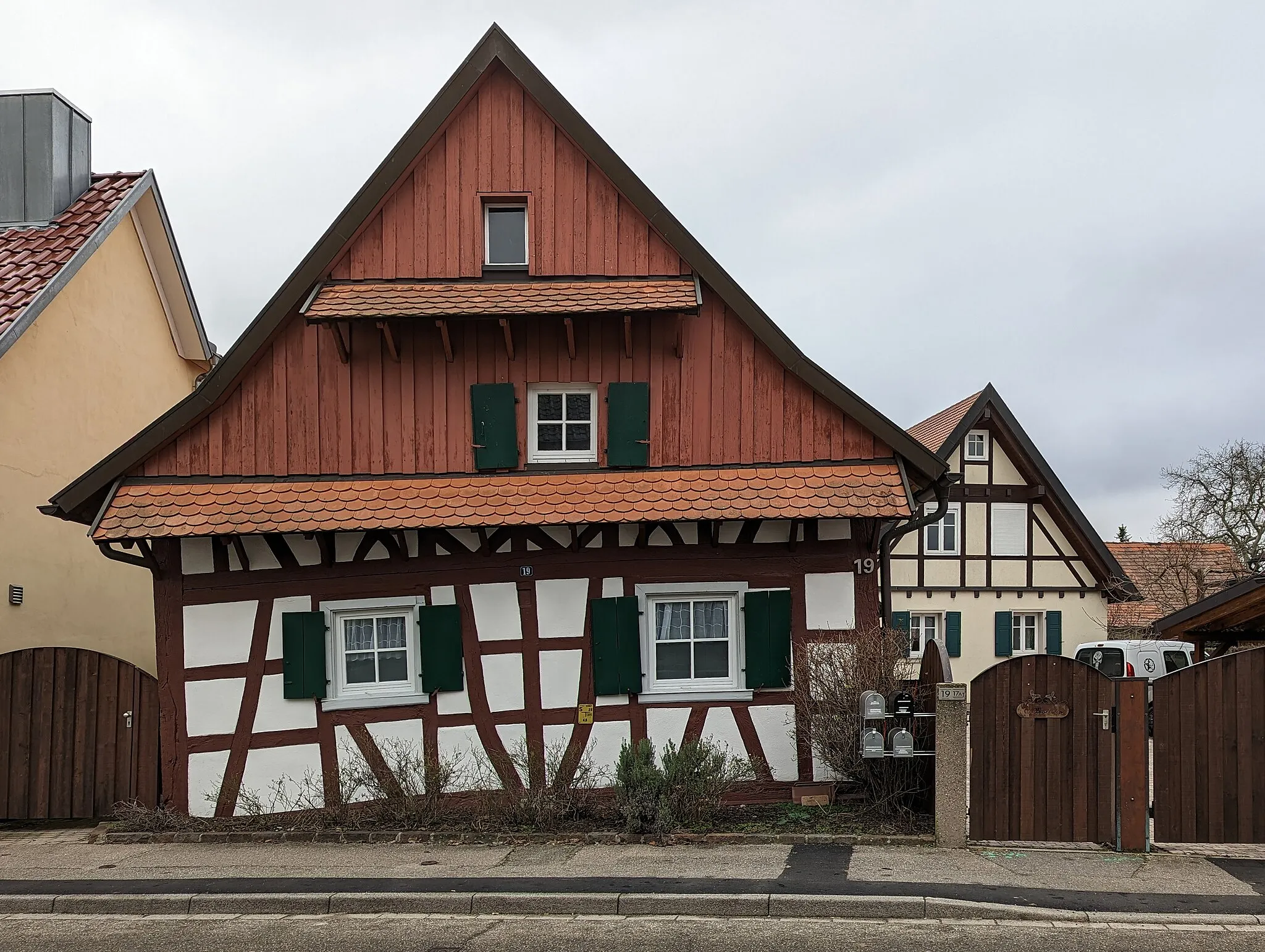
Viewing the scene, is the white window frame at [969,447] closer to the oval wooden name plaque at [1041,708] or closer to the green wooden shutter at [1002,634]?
the green wooden shutter at [1002,634]

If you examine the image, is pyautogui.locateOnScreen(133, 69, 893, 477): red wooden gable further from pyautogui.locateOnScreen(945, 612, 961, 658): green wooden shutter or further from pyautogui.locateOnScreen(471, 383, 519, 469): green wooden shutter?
pyautogui.locateOnScreen(945, 612, 961, 658): green wooden shutter

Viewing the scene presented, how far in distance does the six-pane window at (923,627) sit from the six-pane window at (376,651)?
1758 centimetres

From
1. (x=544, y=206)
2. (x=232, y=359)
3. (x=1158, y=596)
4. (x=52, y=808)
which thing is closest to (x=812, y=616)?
(x=544, y=206)

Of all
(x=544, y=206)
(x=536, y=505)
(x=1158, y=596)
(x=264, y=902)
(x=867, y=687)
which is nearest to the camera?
(x=264, y=902)

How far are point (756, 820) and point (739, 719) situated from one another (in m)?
1.14

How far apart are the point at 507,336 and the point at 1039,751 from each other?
6445 mm

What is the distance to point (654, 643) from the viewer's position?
12.1m

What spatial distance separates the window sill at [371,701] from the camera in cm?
1183

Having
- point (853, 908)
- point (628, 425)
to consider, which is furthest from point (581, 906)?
point (628, 425)

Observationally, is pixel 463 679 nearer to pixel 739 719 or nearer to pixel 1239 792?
pixel 739 719

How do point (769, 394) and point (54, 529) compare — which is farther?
point (54, 529)

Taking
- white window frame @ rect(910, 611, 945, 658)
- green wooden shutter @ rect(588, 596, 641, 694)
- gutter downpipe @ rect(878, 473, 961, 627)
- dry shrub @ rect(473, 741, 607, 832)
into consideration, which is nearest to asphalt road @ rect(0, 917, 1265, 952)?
dry shrub @ rect(473, 741, 607, 832)

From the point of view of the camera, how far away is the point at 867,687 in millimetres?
10805

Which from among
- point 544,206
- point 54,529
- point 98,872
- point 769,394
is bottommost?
point 98,872
